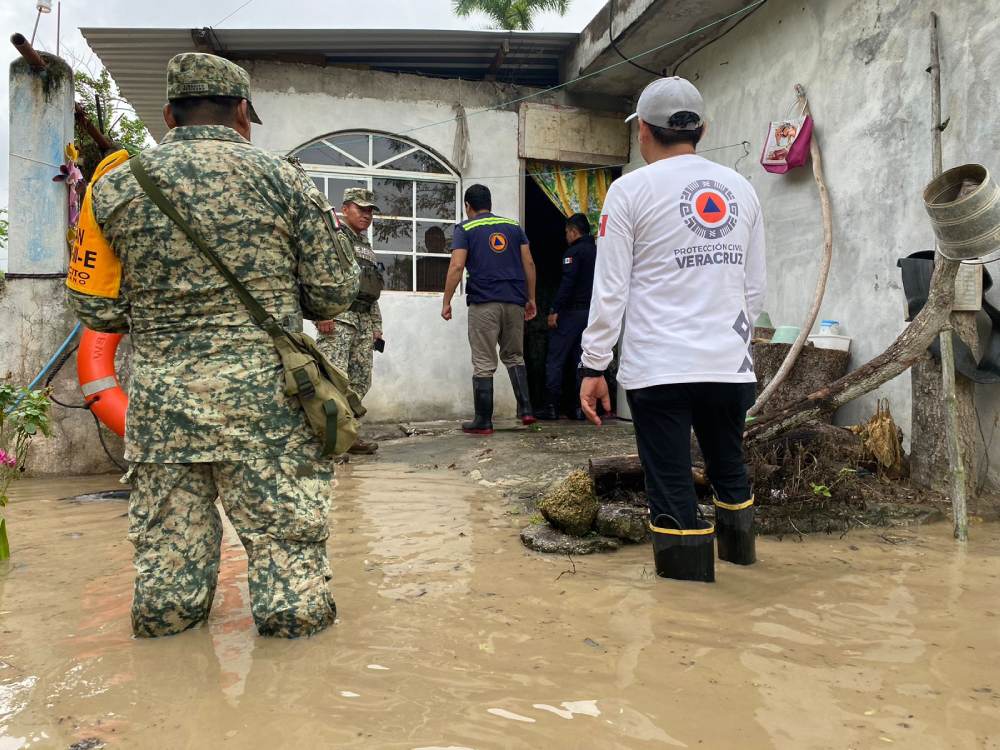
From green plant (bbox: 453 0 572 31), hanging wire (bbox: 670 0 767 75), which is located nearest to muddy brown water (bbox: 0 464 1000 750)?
hanging wire (bbox: 670 0 767 75)

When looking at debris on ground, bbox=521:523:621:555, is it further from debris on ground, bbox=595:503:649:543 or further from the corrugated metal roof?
the corrugated metal roof

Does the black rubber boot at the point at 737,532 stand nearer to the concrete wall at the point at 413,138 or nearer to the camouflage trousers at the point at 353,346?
the camouflage trousers at the point at 353,346

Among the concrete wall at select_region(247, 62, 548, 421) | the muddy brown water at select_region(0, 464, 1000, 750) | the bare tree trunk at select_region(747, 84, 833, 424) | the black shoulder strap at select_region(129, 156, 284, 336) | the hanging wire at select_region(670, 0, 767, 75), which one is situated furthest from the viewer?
the concrete wall at select_region(247, 62, 548, 421)

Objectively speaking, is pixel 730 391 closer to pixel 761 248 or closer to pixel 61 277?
pixel 761 248

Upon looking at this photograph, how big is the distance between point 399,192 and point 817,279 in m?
4.06

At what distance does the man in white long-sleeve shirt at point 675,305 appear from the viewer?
256 centimetres

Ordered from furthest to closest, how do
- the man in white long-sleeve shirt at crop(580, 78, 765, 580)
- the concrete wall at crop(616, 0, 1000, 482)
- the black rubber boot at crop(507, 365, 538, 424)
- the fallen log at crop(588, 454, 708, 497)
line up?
the black rubber boot at crop(507, 365, 538, 424) → the concrete wall at crop(616, 0, 1000, 482) → the fallen log at crop(588, 454, 708, 497) → the man in white long-sleeve shirt at crop(580, 78, 765, 580)

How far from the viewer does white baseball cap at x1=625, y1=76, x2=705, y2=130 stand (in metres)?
2.61

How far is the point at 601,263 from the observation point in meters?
2.64

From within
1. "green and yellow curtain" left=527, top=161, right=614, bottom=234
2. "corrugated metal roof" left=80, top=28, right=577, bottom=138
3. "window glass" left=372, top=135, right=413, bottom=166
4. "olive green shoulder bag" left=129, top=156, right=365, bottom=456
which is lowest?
"olive green shoulder bag" left=129, top=156, right=365, bottom=456

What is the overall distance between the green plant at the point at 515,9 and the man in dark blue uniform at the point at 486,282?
15997 millimetres

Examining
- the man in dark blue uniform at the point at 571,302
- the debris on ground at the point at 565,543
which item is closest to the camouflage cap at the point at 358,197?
the man in dark blue uniform at the point at 571,302

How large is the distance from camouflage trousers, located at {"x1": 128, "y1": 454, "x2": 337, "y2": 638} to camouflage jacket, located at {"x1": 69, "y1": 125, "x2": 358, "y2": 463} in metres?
0.07

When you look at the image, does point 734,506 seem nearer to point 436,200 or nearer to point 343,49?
point 436,200
